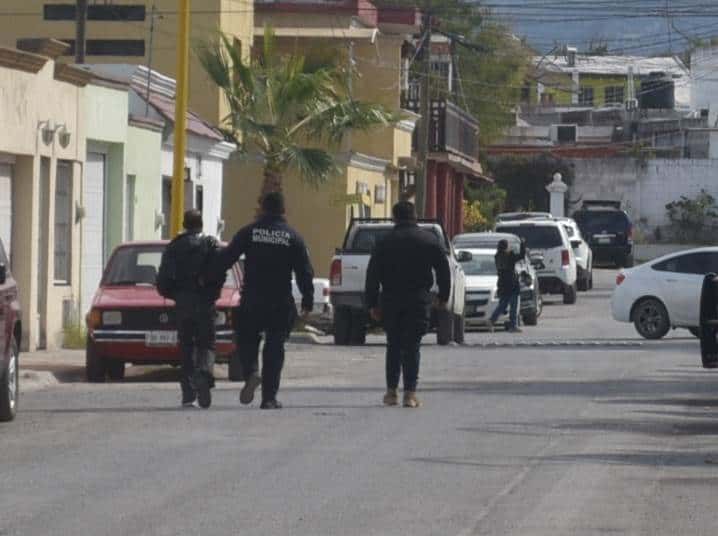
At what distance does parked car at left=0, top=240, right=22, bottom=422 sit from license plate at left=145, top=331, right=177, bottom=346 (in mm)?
4258

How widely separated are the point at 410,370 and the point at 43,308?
10.2 m

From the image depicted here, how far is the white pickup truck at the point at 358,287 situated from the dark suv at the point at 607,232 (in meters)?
28.6

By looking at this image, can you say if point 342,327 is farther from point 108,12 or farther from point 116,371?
point 108,12

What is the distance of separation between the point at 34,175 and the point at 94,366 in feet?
18.1

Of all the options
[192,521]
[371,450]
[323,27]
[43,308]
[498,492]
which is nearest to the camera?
[192,521]

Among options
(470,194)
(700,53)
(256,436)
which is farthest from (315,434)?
(700,53)

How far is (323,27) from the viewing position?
49.5 m

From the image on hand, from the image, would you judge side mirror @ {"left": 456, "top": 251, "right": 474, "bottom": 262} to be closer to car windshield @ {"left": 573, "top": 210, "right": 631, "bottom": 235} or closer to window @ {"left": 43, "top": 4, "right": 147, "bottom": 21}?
window @ {"left": 43, "top": 4, "right": 147, "bottom": 21}

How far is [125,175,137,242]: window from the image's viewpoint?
31312 mm

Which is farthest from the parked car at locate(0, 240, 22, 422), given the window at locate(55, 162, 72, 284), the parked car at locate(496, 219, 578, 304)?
the parked car at locate(496, 219, 578, 304)

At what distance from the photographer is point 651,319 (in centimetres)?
3288

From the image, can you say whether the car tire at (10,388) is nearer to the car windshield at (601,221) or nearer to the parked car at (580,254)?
the parked car at (580,254)

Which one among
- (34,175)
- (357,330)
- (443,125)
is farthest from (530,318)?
(443,125)

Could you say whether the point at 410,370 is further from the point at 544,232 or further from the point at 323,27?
the point at 323,27
